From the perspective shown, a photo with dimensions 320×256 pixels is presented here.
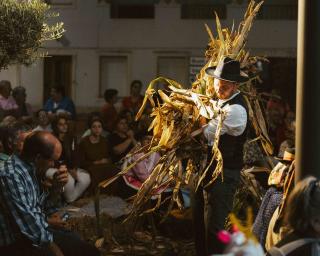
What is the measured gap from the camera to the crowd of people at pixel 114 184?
5891mm

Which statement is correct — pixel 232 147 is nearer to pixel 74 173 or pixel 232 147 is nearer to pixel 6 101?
pixel 74 173

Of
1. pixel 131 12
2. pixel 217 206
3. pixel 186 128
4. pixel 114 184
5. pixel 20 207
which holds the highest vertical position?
pixel 131 12

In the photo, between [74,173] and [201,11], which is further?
[201,11]

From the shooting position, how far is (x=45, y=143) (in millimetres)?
6055

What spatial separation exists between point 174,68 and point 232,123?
14.1 m

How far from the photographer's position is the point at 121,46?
2166cm

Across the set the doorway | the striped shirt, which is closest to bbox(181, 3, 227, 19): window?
the doorway

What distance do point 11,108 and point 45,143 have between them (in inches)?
329

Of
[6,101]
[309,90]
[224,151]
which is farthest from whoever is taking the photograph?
[6,101]

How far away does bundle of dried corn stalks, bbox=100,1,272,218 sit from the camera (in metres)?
8.03

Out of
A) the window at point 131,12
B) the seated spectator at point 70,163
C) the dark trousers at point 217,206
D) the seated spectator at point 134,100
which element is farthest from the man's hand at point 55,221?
the window at point 131,12

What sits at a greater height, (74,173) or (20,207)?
(20,207)

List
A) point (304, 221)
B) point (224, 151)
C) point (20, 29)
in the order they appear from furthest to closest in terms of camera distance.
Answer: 1. point (224, 151)
2. point (20, 29)
3. point (304, 221)

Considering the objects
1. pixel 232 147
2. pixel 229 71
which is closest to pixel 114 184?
pixel 232 147
